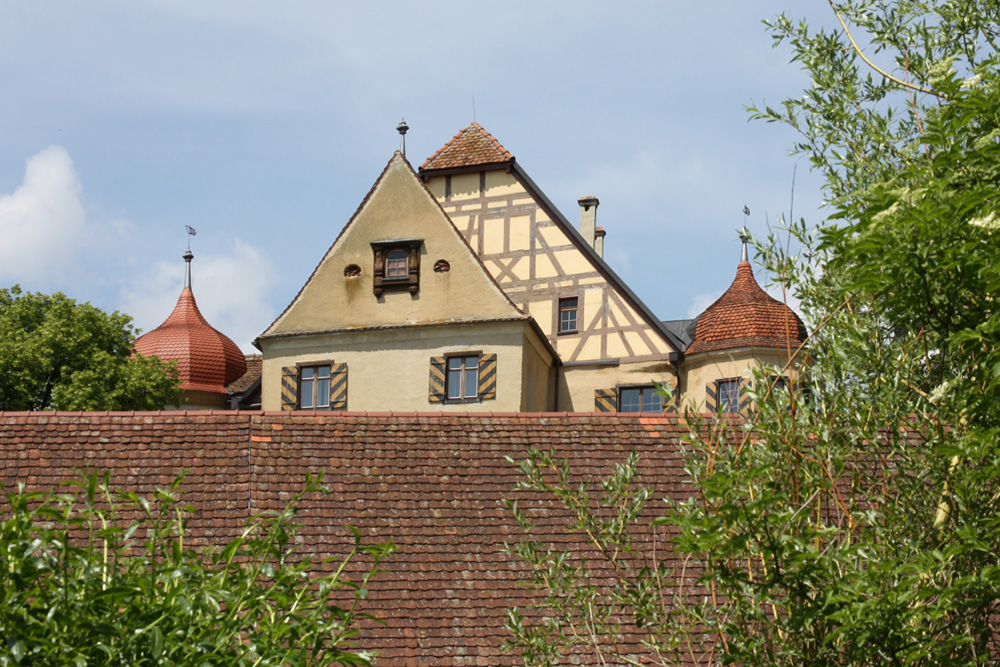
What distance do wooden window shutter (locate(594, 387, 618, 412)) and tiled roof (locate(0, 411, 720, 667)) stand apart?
1109cm

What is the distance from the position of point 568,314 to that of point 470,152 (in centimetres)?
437

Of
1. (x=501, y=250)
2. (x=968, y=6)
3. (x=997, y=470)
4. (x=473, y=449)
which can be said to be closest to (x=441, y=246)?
(x=501, y=250)

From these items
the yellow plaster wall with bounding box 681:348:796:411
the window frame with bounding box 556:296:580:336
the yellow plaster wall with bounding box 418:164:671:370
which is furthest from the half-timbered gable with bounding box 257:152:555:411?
the yellow plaster wall with bounding box 681:348:796:411

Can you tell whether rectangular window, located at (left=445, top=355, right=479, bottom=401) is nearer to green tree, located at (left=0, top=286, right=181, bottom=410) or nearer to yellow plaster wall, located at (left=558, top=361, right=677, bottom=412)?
yellow plaster wall, located at (left=558, top=361, right=677, bottom=412)

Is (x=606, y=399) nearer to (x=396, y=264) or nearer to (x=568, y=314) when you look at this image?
(x=568, y=314)

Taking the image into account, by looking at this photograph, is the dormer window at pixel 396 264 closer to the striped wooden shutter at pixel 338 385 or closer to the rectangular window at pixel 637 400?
the striped wooden shutter at pixel 338 385

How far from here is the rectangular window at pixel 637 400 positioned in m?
25.2

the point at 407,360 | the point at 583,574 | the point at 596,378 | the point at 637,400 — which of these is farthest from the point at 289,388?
the point at 583,574

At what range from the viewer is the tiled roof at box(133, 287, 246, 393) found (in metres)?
33.8

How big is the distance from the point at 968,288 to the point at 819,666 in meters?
2.02

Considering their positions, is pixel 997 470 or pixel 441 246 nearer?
pixel 997 470

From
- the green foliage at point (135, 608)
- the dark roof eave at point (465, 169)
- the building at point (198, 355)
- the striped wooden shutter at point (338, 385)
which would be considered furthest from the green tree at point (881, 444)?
the building at point (198, 355)

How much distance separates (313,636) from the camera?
190 inches

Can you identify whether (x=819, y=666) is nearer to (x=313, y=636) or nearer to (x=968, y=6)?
(x=313, y=636)
